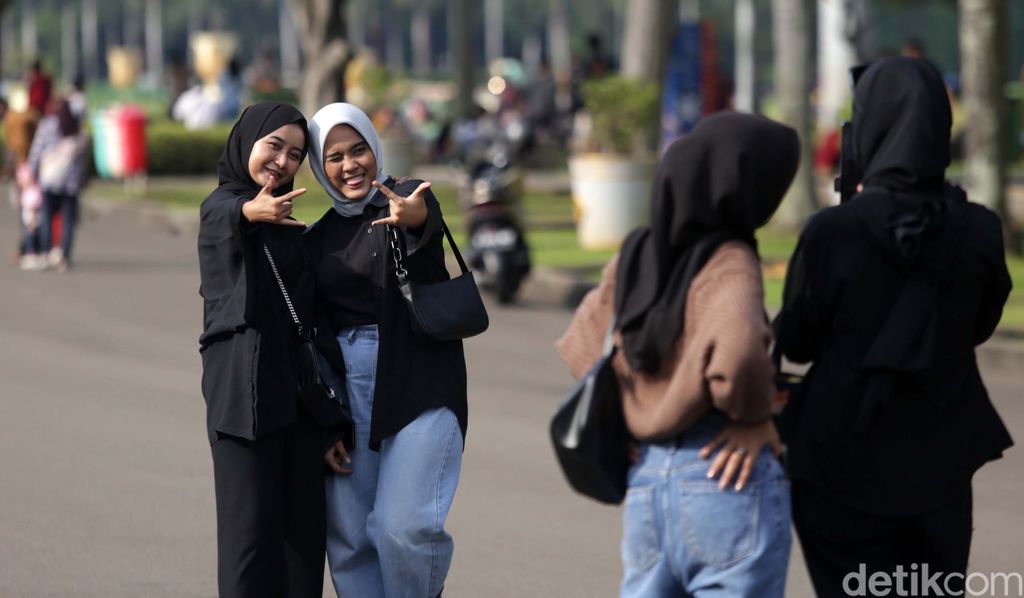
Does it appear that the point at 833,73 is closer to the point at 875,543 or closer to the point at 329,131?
the point at 329,131

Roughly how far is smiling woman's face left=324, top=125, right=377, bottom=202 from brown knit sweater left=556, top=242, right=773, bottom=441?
4.01 ft

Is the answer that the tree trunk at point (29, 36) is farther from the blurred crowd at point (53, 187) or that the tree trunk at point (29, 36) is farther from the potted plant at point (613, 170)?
the blurred crowd at point (53, 187)

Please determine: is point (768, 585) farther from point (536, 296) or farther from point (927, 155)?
point (536, 296)

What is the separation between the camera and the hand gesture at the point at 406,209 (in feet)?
15.9

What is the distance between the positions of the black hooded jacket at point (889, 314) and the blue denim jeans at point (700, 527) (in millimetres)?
285

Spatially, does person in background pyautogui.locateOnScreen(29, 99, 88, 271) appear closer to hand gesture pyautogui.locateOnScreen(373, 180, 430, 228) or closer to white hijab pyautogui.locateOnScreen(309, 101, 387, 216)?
white hijab pyautogui.locateOnScreen(309, 101, 387, 216)

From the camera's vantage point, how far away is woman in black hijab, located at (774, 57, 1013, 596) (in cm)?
417

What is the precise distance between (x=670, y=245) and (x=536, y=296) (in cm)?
1147

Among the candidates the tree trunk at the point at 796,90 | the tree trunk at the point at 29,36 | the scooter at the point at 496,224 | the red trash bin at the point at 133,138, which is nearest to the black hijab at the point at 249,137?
the scooter at the point at 496,224

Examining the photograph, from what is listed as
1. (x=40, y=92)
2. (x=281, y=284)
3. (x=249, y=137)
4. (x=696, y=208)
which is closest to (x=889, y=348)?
(x=696, y=208)

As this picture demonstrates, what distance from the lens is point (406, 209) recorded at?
15.9 ft

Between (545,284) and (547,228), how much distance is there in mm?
5876

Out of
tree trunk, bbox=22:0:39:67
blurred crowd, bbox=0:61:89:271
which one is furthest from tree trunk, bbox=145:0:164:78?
blurred crowd, bbox=0:61:89:271

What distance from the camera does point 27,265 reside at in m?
16.7
